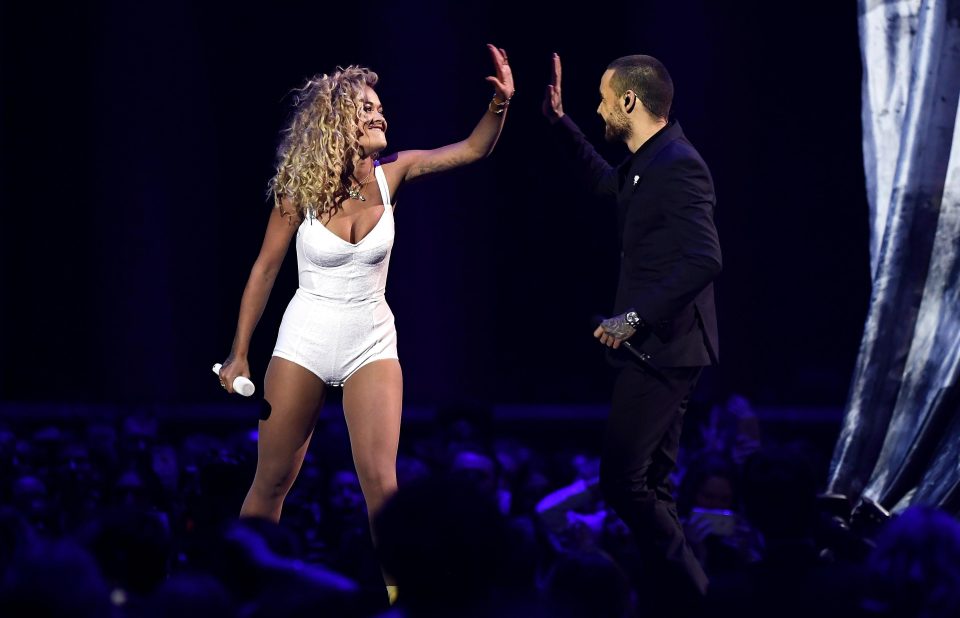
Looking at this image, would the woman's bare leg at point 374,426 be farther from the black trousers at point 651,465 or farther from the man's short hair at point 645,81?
the man's short hair at point 645,81

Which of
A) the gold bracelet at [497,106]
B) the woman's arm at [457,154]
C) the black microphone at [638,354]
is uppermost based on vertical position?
the gold bracelet at [497,106]

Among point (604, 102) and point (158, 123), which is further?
point (158, 123)

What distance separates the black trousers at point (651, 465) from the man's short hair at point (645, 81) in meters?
0.86

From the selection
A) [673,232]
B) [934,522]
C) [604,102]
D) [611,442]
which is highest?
[604,102]

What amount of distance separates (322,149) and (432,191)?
5451 mm

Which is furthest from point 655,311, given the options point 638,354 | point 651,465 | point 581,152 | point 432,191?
point 432,191

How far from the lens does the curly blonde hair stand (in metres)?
3.91

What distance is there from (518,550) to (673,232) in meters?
1.20

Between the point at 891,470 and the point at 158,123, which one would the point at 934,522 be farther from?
the point at 158,123

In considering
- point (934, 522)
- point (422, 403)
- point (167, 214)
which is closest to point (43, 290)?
point (167, 214)

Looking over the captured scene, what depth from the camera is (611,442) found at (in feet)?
12.3

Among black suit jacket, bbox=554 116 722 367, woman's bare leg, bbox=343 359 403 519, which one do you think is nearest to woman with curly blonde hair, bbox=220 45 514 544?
woman's bare leg, bbox=343 359 403 519

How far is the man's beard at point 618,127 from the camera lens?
4008 millimetres

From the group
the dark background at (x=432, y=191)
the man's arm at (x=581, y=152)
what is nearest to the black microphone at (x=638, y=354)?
the man's arm at (x=581, y=152)
